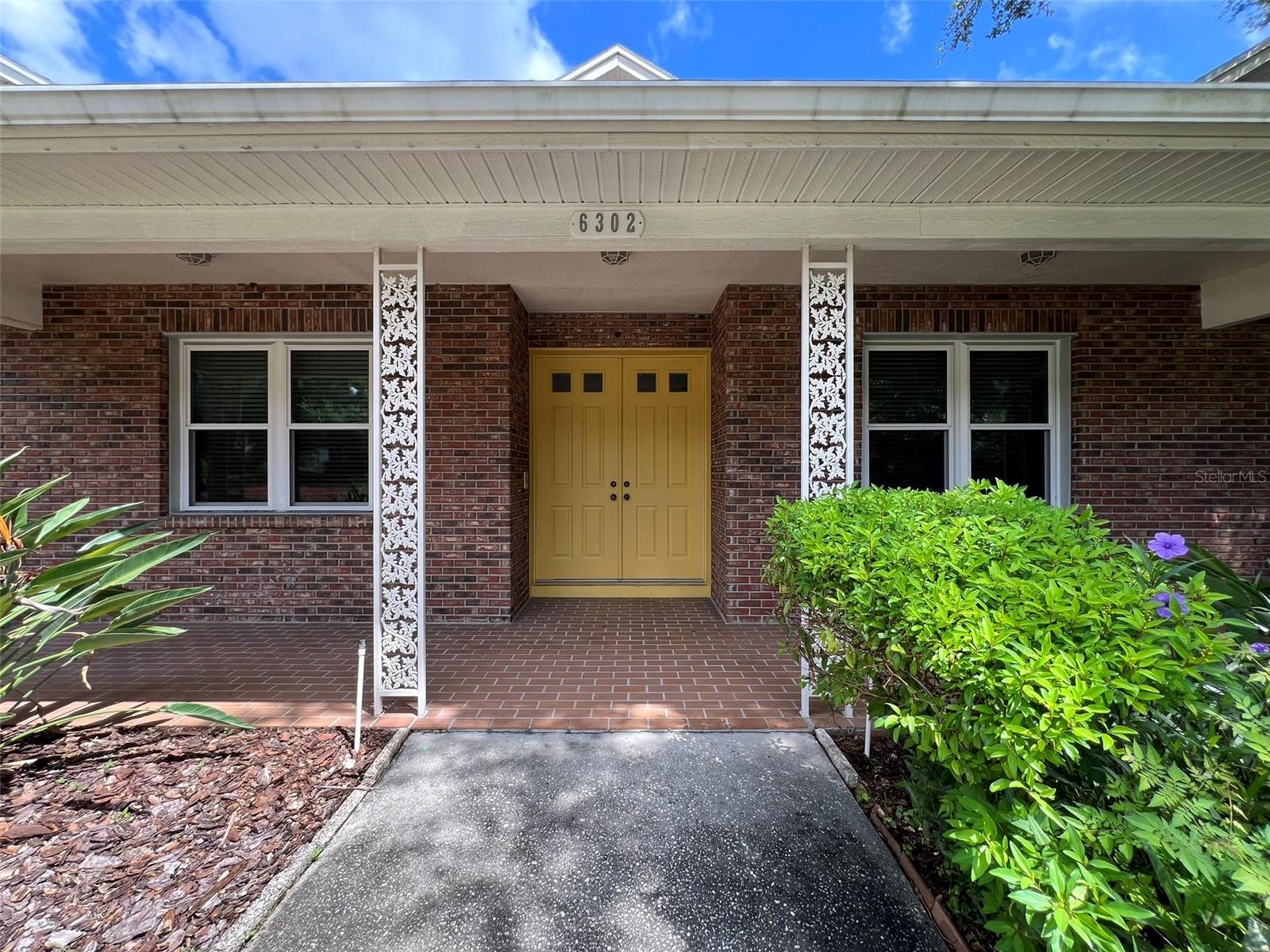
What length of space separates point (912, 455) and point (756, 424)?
57.8 inches

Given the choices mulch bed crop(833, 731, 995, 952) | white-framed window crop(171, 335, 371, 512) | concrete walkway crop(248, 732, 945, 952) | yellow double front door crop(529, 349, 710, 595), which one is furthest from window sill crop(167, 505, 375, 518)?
mulch bed crop(833, 731, 995, 952)

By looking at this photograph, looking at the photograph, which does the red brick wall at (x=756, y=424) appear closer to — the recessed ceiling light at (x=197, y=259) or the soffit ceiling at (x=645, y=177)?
the soffit ceiling at (x=645, y=177)

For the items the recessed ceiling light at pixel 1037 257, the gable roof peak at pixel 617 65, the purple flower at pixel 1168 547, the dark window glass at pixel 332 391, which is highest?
the gable roof peak at pixel 617 65

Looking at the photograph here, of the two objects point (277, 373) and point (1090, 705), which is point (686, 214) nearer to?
point (1090, 705)

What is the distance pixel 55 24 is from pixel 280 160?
10.4 feet

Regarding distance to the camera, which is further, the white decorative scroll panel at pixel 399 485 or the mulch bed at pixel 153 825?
the white decorative scroll panel at pixel 399 485

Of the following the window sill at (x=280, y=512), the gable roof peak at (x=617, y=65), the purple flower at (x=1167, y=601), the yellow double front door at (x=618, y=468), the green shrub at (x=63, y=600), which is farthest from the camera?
the yellow double front door at (x=618, y=468)

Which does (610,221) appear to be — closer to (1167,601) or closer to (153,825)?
(1167,601)

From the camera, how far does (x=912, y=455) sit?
5.21m

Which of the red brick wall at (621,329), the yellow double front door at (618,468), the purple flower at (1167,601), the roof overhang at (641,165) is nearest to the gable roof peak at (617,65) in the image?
the red brick wall at (621,329)

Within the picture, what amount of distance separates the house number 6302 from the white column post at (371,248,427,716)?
35.6 inches

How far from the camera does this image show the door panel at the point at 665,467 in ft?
19.2

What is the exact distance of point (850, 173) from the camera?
2.84 metres
